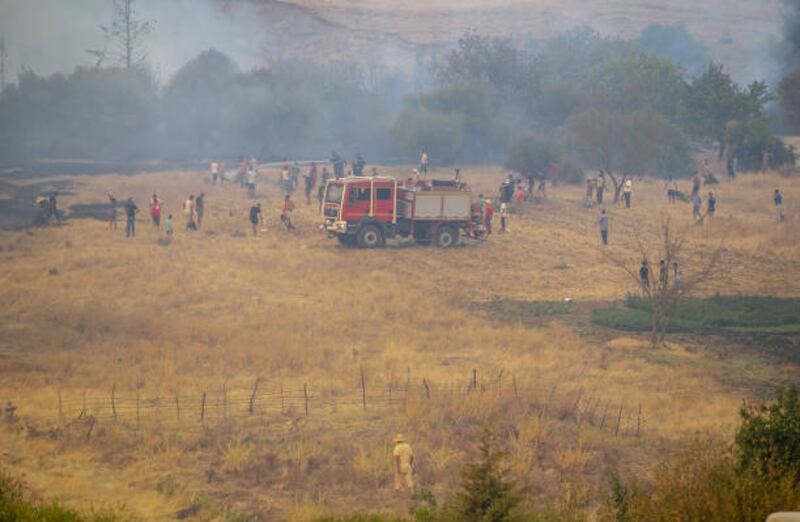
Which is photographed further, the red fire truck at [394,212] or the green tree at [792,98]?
the green tree at [792,98]

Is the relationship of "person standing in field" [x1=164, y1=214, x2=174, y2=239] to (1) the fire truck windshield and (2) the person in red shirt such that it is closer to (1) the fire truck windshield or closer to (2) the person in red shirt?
(1) the fire truck windshield

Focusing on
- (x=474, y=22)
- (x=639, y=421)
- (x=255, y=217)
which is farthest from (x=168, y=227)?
(x=474, y=22)

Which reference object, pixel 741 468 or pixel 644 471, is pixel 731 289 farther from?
pixel 741 468

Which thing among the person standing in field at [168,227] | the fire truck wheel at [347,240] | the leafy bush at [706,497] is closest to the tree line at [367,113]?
the fire truck wheel at [347,240]

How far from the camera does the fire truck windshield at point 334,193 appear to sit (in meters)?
33.4

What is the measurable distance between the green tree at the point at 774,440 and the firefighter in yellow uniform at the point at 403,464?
486 cm

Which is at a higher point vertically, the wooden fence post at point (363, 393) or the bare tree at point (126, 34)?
the bare tree at point (126, 34)

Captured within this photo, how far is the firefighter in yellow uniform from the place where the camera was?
1398 centimetres

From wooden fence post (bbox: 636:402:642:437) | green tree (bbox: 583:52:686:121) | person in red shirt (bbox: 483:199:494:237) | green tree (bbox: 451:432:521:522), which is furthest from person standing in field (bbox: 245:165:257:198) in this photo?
green tree (bbox: 451:432:521:522)

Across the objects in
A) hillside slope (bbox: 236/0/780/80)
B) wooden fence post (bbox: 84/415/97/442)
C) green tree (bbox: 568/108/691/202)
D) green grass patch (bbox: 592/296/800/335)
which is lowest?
wooden fence post (bbox: 84/415/97/442)

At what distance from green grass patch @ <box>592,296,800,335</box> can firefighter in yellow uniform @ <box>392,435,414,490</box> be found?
1205 centimetres

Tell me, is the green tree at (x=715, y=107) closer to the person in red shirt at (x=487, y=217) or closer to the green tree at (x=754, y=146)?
the green tree at (x=754, y=146)

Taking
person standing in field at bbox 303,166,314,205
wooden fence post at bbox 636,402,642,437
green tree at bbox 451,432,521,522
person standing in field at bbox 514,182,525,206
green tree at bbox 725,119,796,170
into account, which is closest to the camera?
green tree at bbox 451,432,521,522

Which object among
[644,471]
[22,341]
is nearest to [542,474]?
[644,471]
